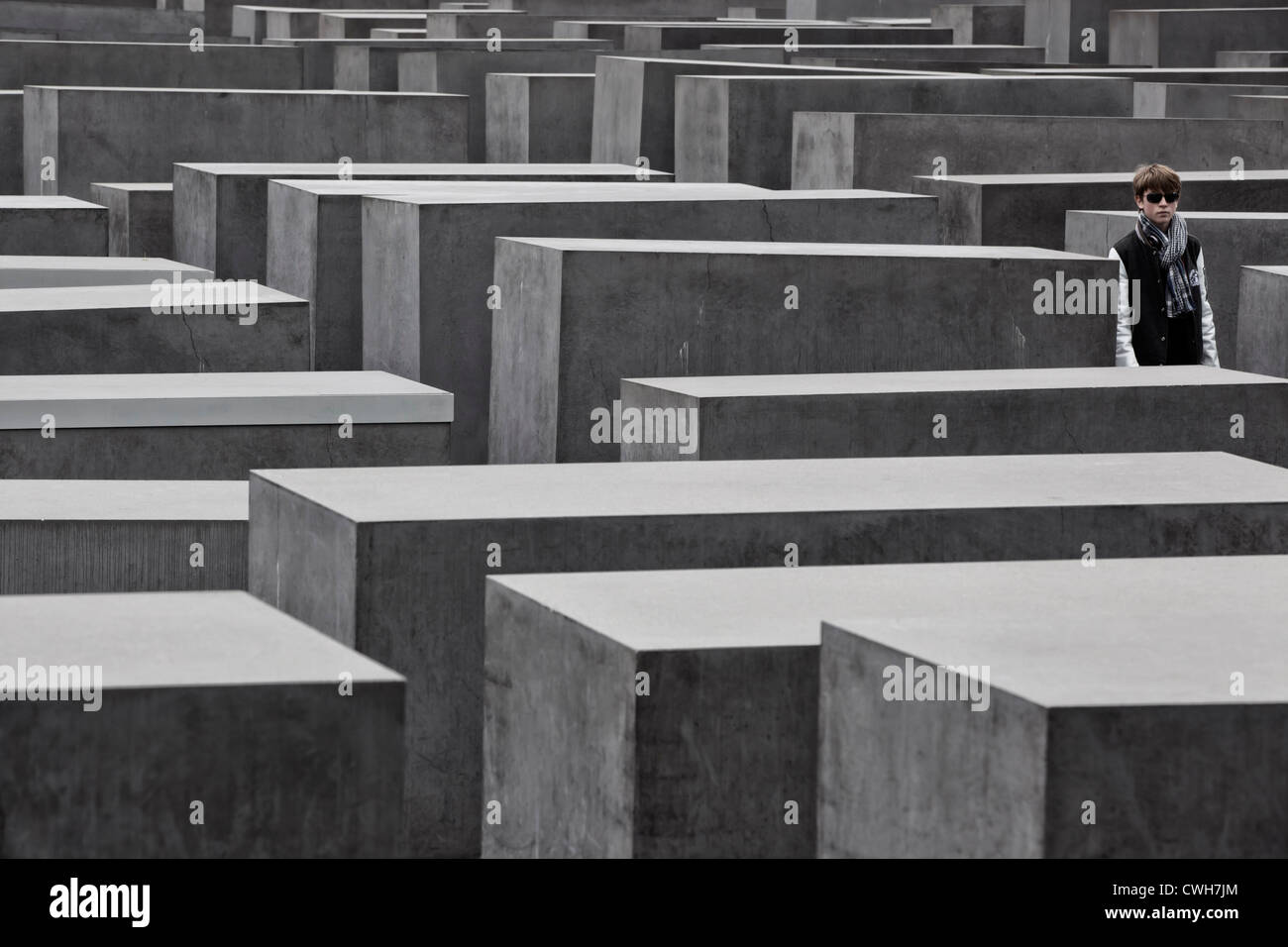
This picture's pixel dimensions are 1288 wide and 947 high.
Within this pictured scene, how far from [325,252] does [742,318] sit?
2.76 metres

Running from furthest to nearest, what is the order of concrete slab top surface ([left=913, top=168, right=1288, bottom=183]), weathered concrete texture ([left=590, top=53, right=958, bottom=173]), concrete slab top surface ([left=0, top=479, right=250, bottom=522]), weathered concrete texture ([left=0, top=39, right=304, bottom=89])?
weathered concrete texture ([left=0, top=39, right=304, bottom=89]) < weathered concrete texture ([left=590, top=53, right=958, bottom=173]) < concrete slab top surface ([left=913, top=168, right=1288, bottom=183]) < concrete slab top surface ([left=0, top=479, right=250, bottom=522])

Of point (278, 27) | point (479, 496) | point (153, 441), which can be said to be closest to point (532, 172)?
point (153, 441)

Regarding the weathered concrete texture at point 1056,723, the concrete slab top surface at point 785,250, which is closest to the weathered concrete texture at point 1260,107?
the concrete slab top surface at point 785,250

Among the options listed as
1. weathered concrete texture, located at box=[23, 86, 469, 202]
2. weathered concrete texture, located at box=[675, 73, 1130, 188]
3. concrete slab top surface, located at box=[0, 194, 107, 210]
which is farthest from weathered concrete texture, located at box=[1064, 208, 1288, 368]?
weathered concrete texture, located at box=[23, 86, 469, 202]

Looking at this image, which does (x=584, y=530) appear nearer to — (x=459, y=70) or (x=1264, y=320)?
(x=1264, y=320)

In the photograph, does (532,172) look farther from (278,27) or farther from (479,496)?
(278,27)

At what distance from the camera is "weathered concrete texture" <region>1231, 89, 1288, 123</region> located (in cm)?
1480

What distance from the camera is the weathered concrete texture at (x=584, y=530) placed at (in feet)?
18.6

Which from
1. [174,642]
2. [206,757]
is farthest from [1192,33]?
[206,757]

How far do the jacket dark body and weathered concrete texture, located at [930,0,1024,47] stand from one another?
18.4 m

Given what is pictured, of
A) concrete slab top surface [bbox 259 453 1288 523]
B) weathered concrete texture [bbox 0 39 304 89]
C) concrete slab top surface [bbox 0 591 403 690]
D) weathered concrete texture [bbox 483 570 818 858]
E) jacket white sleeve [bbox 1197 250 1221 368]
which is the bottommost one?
weathered concrete texture [bbox 483 570 818 858]

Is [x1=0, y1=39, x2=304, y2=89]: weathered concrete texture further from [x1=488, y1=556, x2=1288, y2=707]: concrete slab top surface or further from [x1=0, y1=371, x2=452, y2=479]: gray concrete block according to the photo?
[x1=488, y1=556, x2=1288, y2=707]: concrete slab top surface

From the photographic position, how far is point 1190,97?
663 inches

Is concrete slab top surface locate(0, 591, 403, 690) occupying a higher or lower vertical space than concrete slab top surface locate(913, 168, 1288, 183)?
lower
